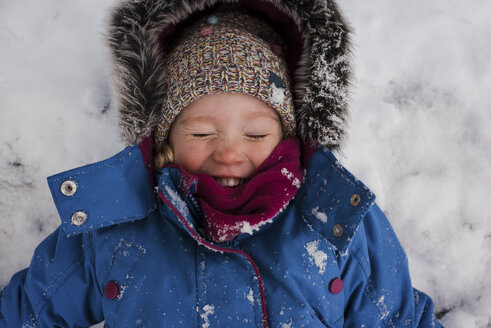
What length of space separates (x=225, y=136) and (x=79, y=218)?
59 cm

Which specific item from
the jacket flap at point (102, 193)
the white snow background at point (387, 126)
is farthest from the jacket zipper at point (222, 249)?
the white snow background at point (387, 126)

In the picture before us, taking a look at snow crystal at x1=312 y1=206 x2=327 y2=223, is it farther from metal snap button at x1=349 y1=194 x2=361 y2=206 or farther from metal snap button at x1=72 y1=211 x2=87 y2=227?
metal snap button at x1=72 y1=211 x2=87 y2=227

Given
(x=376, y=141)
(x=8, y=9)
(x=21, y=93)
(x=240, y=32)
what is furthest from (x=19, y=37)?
(x=376, y=141)

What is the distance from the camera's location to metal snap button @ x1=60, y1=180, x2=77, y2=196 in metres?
1.40

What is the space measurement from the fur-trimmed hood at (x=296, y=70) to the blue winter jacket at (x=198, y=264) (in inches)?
4.9

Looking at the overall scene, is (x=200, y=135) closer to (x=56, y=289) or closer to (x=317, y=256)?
(x=317, y=256)

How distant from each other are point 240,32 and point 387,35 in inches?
37.8

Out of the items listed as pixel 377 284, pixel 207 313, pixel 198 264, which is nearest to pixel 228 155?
pixel 198 264

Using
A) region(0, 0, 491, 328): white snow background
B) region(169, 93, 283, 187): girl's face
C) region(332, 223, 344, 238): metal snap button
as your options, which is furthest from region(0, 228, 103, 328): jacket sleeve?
region(332, 223, 344, 238): metal snap button

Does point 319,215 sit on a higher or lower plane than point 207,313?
higher

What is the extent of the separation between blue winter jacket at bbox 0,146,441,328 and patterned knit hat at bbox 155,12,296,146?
0.23 metres

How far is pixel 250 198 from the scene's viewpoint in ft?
4.92

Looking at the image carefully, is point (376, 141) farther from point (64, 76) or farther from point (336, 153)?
point (64, 76)

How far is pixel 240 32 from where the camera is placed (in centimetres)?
160
